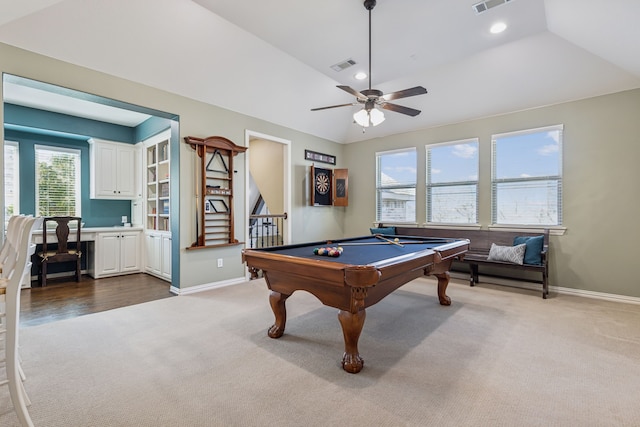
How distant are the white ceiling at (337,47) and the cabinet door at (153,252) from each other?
232 centimetres

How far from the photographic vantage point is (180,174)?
4129mm

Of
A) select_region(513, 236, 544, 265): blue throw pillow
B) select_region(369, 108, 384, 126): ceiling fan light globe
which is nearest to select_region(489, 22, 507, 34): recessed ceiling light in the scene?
select_region(369, 108, 384, 126): ceiling fan light globe

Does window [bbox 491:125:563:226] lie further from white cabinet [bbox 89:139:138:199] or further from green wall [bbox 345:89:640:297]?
white cabinet [bbox 89:139:138:199]

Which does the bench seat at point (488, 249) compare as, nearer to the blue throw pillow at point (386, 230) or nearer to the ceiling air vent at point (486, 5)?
the blue throw pillow at point (386, 230)

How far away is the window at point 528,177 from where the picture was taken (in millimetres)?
4387

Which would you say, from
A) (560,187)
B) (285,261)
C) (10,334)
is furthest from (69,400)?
(560,187)

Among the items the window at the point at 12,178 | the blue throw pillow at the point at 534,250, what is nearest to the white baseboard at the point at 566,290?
the blue throw pillow at the point at 534,250

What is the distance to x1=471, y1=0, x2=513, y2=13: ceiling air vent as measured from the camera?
9.78 ft

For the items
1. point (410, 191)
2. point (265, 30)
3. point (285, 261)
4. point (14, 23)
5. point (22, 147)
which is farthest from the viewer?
point (410, 191)

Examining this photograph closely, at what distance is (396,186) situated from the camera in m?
6.02

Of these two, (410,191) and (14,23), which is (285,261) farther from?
(410,191)

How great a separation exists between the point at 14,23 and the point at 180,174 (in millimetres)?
2042

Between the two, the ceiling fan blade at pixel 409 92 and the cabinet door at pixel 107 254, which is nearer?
the ceiling fan blade at pixel 409 92

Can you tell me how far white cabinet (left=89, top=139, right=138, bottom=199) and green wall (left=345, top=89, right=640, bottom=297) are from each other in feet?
22.4
